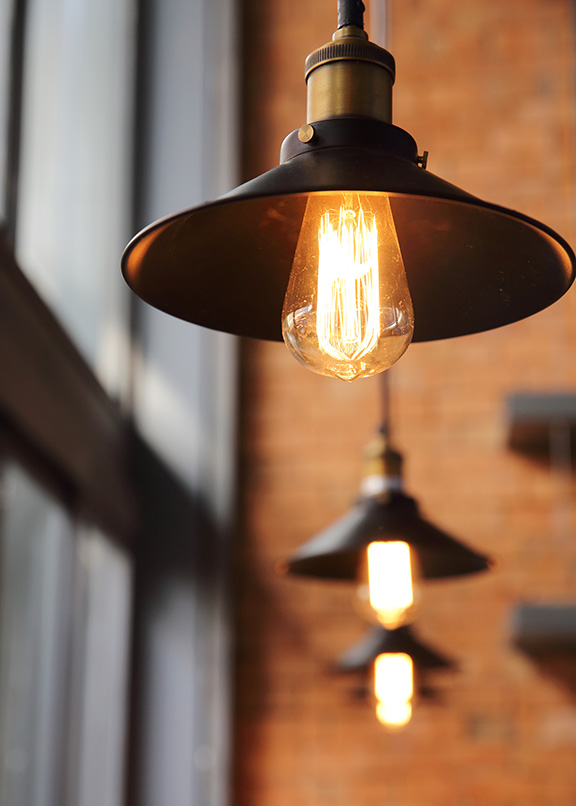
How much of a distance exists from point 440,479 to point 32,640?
140cm

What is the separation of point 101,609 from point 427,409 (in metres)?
1.18

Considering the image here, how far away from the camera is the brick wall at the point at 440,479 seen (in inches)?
119

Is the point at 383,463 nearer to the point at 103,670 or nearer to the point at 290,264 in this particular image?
the point at 290,264

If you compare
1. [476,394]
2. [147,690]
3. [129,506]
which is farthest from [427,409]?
[147,690]

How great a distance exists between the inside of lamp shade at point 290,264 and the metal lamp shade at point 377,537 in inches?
19.9

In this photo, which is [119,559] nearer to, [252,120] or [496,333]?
[496,333]

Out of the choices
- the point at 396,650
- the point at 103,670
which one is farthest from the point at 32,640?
the point at 396,650

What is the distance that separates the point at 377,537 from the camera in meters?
1.29

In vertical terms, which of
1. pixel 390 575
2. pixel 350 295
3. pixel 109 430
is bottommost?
pixel 350 295

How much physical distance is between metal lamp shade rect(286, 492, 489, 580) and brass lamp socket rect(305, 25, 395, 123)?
0.69 metres

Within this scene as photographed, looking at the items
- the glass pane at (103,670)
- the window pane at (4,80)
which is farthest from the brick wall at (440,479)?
the window pane at (4,80)

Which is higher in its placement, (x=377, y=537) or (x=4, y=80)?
(x=4, y=80)

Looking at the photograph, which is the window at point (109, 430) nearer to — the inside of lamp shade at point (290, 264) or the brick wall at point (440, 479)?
the brick wall at point (440, 479)

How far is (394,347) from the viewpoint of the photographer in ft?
2.27
